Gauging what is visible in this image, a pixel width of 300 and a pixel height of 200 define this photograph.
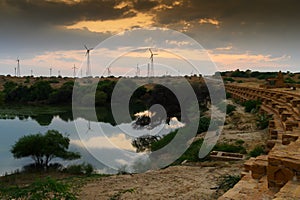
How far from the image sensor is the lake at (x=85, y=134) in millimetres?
19219

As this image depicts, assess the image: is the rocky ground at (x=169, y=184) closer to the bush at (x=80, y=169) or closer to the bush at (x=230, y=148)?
the bush at (x=230, y=148)

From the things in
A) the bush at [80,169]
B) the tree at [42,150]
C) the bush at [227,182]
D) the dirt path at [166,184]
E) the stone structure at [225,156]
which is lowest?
the bush at [80,169]

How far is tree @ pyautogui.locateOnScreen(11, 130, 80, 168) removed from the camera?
64.1ft

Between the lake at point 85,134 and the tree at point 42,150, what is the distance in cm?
45

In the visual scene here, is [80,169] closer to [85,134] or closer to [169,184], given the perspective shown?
[169,184]

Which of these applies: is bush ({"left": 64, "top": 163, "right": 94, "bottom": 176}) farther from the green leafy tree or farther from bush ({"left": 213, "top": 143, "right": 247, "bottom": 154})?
the green leafy tree

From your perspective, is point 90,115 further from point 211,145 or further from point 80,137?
point 211,145

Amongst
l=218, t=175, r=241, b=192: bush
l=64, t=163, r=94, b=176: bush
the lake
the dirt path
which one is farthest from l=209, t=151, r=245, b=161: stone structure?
l=64, t=163, r=94, b=176: bush

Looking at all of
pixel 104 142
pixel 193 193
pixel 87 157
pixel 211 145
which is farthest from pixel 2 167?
pixel 193 193

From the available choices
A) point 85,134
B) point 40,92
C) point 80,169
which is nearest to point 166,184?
point 80,169

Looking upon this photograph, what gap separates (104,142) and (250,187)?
19.4 m

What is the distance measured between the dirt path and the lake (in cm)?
616

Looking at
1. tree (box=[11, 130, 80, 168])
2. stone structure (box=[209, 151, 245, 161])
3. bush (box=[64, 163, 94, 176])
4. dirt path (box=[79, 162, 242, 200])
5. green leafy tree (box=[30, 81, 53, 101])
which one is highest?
green leafy tree (box=[30, 81, 53, 101])

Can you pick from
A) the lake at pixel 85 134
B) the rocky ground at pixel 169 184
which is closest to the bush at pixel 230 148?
the rocky ground at pixel 169 184
